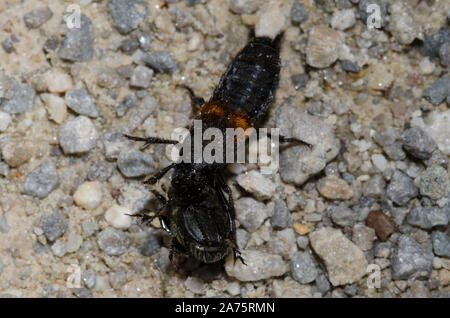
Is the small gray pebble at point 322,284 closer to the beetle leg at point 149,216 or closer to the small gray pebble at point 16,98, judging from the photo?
the beetle leg at point 149,216

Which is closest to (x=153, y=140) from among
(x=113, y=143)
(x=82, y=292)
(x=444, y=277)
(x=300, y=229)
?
(x=113, y=143)

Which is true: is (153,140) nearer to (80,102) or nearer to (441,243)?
(80,102)

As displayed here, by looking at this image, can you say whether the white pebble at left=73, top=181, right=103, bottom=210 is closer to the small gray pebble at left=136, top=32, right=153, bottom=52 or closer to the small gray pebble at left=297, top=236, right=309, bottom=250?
the small gray pebble at left=136, top=32, right=153, bottom=52

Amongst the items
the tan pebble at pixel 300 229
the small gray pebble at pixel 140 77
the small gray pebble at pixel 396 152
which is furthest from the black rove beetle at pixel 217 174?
the small gray pebble at pixel 396 152

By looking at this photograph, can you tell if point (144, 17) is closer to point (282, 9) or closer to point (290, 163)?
point (282, 9)

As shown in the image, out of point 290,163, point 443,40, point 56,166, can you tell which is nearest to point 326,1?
point 443,40
